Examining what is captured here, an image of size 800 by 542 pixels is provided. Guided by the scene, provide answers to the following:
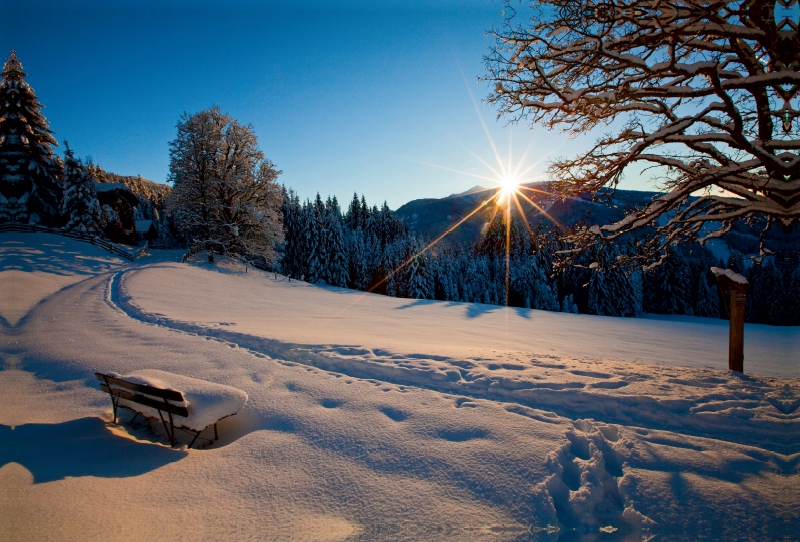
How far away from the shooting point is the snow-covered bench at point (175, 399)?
4.34 metres

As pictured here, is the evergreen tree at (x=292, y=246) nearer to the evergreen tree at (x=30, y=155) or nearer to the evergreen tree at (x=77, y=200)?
the evergreen tree at (x=77, y=200)

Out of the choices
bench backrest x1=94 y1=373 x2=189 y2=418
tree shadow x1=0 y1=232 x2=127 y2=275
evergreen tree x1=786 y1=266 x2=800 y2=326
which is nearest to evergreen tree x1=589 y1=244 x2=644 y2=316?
evergreen tree x1=786 y1=266 x2=800 y2=326

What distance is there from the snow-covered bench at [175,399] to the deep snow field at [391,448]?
0.33 metres

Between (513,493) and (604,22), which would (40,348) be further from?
(604,22)

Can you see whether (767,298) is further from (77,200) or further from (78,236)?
(77,200)

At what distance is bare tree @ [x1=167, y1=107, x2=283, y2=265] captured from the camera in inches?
968

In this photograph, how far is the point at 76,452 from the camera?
4.09m

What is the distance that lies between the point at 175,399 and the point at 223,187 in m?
24.2

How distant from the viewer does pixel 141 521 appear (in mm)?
3051

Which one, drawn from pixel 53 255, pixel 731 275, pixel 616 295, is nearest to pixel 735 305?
pixel 731 275

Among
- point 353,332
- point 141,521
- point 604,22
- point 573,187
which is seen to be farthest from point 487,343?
point 141,521

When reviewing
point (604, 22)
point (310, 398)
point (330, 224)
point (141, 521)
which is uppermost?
point (330, 224)

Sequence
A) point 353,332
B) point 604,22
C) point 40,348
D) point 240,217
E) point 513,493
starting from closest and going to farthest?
point 513,493 < point 604,22 < point 40,348 < point 353,332 < point 240,217

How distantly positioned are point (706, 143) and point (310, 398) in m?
7.57
